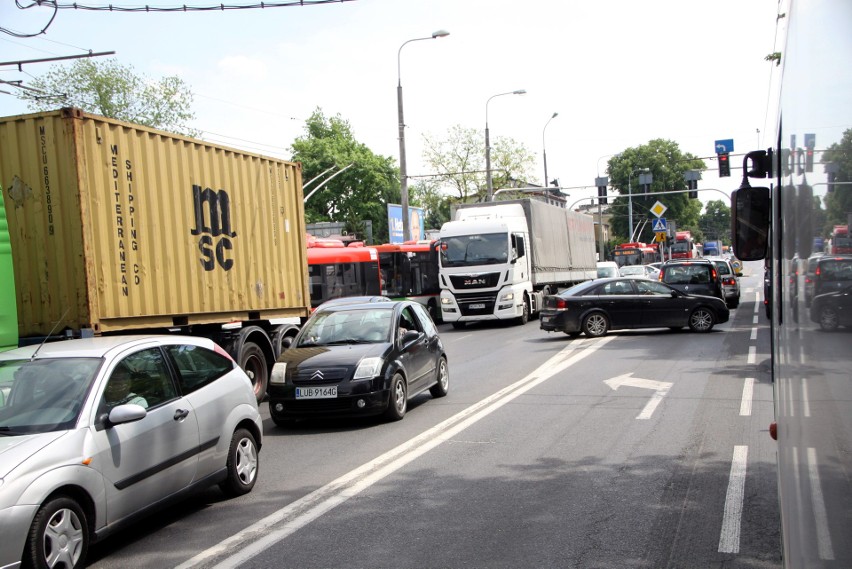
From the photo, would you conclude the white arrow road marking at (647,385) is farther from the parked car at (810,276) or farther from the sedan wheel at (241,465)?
the parked car at (810,276)

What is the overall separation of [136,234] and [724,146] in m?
27.0

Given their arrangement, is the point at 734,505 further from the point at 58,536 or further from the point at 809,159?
the point at 809,159

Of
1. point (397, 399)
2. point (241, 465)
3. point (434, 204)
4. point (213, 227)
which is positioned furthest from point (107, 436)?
point (434, 204)

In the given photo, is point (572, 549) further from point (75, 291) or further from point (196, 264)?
point (196, 264)

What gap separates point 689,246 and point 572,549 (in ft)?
261

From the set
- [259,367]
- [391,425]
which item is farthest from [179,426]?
[259,367]

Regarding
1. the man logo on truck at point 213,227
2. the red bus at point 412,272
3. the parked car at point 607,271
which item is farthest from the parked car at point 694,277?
the man logo on truck at point 213,227

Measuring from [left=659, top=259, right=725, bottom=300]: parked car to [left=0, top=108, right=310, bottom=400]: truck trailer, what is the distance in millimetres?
15636

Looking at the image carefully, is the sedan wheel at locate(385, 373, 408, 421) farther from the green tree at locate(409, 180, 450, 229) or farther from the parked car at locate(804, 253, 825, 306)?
the green tree at locate(409, 180, 450, 229)

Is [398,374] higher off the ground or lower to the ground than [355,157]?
lower

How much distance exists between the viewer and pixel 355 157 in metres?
78.4

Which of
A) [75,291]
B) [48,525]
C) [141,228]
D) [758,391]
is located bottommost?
[758,391]

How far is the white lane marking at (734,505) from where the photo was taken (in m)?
5.46

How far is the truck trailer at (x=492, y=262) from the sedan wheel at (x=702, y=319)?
680 centimetres
